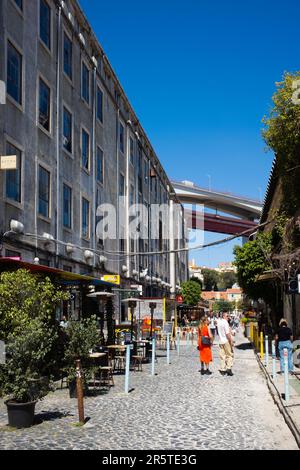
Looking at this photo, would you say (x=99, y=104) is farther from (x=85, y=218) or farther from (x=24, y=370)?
(x=24, y=370)

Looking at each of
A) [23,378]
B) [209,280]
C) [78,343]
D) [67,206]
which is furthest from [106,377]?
[209,280]

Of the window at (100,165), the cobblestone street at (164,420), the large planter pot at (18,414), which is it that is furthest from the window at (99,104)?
the large planter pot at (18,414)

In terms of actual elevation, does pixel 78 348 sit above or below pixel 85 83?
below

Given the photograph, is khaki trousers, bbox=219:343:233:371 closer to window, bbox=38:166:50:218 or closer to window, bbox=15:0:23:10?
window, bbox=38:166:50:218

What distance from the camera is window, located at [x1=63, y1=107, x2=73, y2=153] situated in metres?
25.2

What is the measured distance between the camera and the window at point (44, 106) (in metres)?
22.2

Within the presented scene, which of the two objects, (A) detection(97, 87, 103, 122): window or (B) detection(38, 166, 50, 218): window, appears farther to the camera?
(A) detection(97, 87, 103, 122): window

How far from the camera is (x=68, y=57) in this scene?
1032 inches

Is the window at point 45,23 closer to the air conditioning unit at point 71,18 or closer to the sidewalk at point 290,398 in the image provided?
the air conditioning unit at point 71,18

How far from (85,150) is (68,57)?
4.95 m

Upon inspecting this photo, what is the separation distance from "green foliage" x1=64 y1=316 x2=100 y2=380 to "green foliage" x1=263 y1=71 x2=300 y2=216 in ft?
28.2

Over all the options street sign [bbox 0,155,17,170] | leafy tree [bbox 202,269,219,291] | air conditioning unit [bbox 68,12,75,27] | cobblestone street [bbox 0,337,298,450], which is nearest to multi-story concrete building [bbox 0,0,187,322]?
air conditioning unit [bbox 68,12,75,27]

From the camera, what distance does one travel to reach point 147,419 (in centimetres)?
934

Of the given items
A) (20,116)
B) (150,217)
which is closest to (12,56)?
(20,116)
